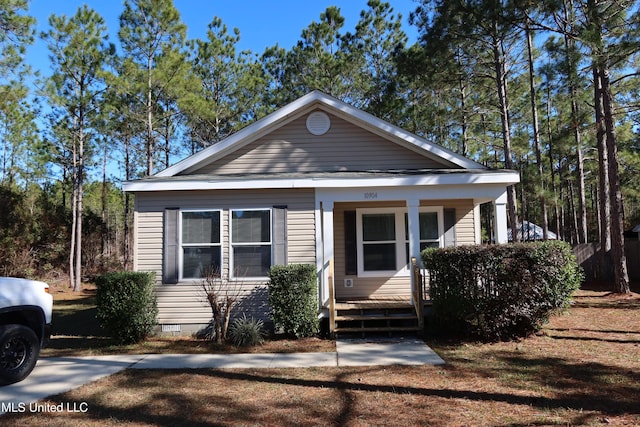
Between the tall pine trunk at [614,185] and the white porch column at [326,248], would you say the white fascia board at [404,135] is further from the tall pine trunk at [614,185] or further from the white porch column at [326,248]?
the tall pine trunk at [614,185]

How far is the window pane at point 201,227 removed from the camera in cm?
867

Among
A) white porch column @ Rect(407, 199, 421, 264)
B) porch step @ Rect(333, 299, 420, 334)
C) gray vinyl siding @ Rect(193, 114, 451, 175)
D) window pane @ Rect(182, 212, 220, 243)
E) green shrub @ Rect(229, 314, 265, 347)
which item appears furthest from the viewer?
gray vinyl siding @ Rect(193, 114, 451, 175)

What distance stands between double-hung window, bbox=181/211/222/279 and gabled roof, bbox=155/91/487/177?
142cm

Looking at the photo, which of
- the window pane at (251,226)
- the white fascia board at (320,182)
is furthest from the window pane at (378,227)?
the window pane at (251,226)

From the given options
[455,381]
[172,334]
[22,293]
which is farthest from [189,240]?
[455,381]

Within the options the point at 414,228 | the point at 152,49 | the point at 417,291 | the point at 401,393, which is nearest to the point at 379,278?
the point at 414,228

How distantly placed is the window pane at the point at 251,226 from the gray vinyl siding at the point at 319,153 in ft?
4.81

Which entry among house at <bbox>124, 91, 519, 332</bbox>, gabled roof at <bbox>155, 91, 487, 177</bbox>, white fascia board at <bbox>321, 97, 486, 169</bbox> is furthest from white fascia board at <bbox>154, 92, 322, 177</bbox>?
white fascia board at <bbox>321, 97, 486, 169</bbox>

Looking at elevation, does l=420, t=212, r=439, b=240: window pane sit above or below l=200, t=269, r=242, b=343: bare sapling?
above

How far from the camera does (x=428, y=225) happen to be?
10344mm

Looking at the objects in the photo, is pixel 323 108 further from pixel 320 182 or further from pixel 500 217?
pixel 500 217

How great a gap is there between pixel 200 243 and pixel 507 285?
5698 millimetres

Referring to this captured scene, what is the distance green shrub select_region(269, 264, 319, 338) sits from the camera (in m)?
7.70

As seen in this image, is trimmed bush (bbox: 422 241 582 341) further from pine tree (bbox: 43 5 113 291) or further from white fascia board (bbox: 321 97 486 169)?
pine tree (bbox: 43 5 113 291)
